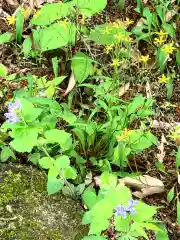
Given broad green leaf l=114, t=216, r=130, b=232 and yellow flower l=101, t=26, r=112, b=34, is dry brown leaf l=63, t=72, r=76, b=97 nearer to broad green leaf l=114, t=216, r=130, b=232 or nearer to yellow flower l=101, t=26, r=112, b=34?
yellow flower l=101, t=26, r=112, b=34

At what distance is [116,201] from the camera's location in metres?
1.94

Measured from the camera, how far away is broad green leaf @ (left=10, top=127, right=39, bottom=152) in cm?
211

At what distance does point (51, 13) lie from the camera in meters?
3.10

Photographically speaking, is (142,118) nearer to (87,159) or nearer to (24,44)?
(87,159)

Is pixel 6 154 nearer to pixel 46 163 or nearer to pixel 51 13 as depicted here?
pixel 46 163

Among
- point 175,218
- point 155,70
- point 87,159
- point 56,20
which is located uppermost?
point 56,20

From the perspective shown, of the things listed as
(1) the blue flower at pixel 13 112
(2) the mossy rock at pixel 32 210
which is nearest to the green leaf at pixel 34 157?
(2) the mossy rock at pixel 32 210

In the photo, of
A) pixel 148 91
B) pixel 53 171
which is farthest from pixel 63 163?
pixel 148 91

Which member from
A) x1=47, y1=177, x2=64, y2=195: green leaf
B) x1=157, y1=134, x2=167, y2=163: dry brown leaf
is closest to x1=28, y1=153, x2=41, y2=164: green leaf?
x1=47, y1=177, x2=64, y2=195: green leaf

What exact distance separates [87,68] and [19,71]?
45cm

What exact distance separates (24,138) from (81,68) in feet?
3.42

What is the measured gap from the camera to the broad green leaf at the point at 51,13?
10.0ft

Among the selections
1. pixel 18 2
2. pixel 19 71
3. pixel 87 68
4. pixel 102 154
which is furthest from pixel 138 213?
pixel 18 2

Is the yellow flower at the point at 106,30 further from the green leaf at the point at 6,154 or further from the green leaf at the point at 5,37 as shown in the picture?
the green leaf at the point at 6,154
